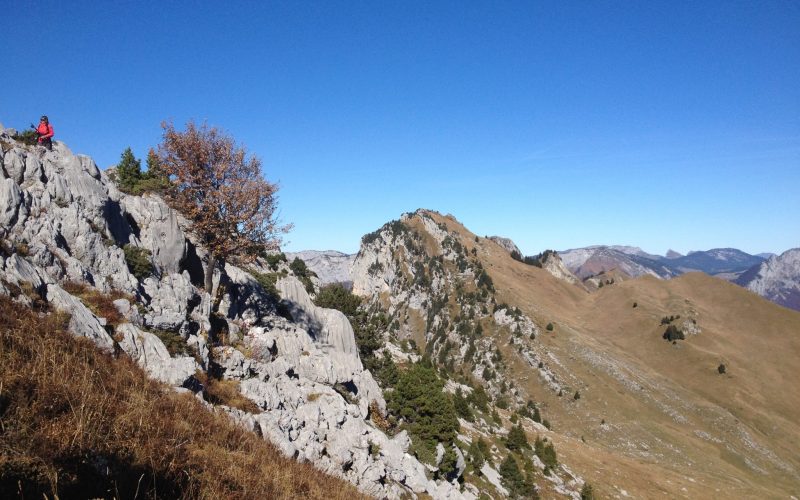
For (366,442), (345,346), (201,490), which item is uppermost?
(201,490)

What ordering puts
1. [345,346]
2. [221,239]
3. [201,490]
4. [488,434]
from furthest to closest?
[488,434] < [345,346] < [221,239] < [201,490]

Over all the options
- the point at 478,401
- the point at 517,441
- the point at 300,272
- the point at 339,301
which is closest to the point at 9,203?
the point at 339,301

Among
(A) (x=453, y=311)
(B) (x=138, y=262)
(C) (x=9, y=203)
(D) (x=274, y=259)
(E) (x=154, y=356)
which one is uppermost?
(D) (x=274, y=259)

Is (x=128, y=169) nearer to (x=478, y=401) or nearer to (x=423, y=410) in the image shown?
(x=423, y=410)

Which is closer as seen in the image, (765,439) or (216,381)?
(216,381)

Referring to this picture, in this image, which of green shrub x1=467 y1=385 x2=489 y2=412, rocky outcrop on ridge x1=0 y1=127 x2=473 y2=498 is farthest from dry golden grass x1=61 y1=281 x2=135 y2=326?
green shrub x1=467 y1=385 x2=489 y2=412

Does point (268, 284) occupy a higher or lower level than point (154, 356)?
higher

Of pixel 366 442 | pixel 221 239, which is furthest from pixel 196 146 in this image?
pixel 366 442

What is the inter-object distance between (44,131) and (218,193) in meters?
Result: 9.99

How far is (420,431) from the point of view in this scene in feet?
118

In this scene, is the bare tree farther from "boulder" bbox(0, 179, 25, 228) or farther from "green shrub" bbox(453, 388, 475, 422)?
"green shrub" bbox(453, 388, 475, 422)

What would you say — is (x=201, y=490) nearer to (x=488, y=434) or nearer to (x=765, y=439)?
(x=488, y=434)

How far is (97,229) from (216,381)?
11049mm

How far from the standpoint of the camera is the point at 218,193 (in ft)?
82.4
